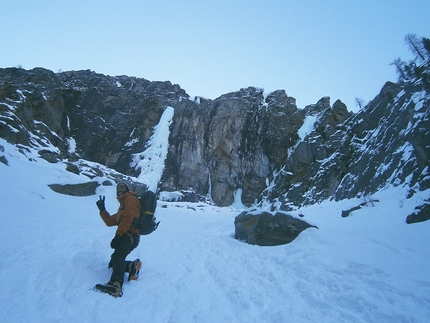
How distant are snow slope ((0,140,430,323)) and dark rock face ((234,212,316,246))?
0.37m

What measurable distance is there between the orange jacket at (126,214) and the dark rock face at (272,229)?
15.4 ft

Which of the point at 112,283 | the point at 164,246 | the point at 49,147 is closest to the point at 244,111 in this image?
the point at 49,147

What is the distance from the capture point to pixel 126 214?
3.38 metres

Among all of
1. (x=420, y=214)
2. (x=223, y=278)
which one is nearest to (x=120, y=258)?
(x=223, y=278)

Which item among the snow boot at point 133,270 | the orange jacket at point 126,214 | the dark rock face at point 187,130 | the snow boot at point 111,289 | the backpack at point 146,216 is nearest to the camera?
the snow boot at point 111,289

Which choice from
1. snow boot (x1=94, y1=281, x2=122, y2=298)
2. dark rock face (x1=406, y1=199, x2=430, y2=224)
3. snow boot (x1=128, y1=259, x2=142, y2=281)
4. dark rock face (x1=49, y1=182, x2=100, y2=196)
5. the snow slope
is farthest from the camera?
dark rock face (x1=49, y1=182, x2=100, y2=196)

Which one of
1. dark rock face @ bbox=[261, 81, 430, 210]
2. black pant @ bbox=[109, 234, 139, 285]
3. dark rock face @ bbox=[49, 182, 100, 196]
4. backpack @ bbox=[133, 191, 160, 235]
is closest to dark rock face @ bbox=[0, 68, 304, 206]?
dark rock face @ bbox=[261, 81, 430, 210]

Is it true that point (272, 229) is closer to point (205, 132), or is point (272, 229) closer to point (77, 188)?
point (77, 188)

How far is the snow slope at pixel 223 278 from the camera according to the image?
260cm

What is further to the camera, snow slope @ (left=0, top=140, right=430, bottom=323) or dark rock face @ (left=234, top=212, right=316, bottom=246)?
dark rock face @ (left=234, top=212, right=316, bottom=246)

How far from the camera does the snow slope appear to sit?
260 centimetres

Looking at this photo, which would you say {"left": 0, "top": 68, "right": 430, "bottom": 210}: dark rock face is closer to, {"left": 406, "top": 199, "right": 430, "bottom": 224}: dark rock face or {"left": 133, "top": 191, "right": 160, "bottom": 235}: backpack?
{"left": 406, "top": 199, "right": 430, "bottom": 224}: dark rock face

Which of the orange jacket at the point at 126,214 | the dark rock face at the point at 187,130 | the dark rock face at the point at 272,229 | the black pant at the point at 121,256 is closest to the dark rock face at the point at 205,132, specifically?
the dark rock face at the point at 187,130

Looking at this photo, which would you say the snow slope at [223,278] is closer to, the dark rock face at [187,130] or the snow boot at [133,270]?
the snow boot at [133,270]
